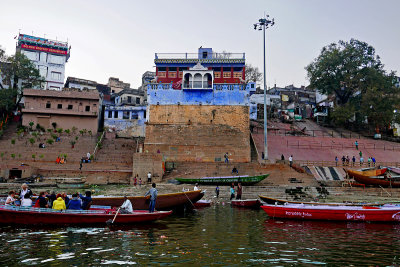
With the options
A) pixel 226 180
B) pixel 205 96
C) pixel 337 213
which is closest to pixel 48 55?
pixel 205 96

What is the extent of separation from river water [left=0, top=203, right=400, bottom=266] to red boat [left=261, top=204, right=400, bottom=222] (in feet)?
1.37

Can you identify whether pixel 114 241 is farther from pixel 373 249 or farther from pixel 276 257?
pixel 373 249

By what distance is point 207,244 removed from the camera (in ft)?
26.0

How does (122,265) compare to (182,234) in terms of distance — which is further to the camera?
(182,234)

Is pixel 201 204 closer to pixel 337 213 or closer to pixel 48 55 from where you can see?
pixel 337 213

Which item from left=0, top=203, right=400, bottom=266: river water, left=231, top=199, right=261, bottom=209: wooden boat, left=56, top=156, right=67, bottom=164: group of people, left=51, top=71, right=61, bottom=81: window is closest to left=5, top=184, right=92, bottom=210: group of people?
left=0, top=203, right=400, bottom=266: river water

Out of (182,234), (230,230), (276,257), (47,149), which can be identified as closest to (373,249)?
(276,257)

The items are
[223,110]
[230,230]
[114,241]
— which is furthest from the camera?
[223,110]

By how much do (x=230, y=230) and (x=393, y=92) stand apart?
37964mm

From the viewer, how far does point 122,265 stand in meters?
6.07

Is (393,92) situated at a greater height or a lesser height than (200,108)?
greater

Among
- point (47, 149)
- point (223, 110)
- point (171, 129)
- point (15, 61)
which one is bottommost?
point (47, 149)

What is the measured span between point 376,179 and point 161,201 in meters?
14.5

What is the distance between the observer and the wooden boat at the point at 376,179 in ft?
64.1
